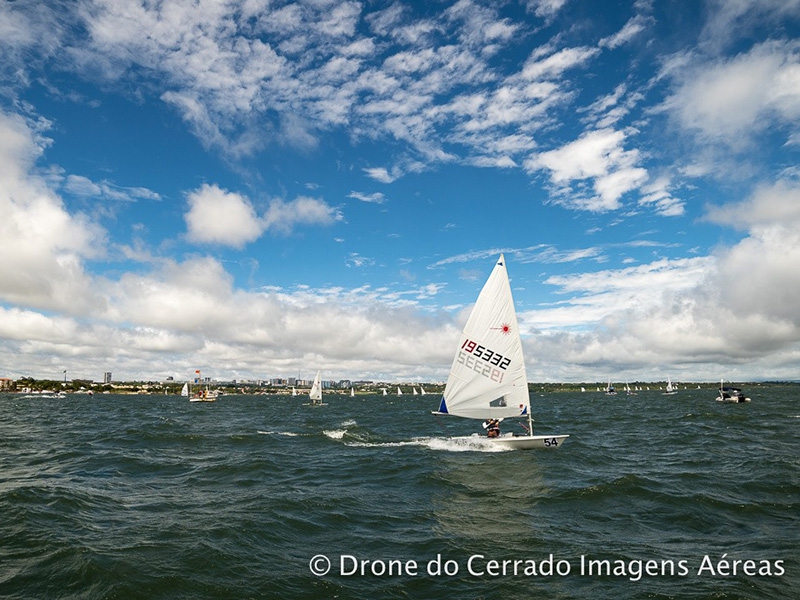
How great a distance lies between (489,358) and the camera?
29453 millimetres

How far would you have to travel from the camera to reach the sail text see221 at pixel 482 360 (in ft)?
96.3

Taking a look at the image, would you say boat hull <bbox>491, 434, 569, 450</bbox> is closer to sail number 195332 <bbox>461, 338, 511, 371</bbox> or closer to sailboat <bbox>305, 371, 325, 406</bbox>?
sail number 195332 <bbox>461, 338, 511, 371</bbox>

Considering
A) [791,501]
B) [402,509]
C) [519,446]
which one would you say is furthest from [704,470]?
[402,509]

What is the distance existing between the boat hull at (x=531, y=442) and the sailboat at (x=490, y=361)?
74.4 inches

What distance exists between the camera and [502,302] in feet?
96.4

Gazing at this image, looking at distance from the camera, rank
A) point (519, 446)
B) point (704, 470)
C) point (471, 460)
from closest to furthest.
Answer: point (704, 470) → point (471, 460) → point (519, 446)

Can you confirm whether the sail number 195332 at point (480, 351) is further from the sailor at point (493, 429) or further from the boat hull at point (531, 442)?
the sailor at point (493, 429)

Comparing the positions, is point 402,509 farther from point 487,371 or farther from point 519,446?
point 519,446

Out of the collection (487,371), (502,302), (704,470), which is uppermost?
(502,302)

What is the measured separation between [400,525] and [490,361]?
1522 cm

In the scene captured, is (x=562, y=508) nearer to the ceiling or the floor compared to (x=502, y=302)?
nearer to the floor

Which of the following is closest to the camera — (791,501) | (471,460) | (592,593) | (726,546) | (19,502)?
(592,593)

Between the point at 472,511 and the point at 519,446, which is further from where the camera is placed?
the point at 519,446

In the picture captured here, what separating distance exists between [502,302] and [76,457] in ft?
87.3
